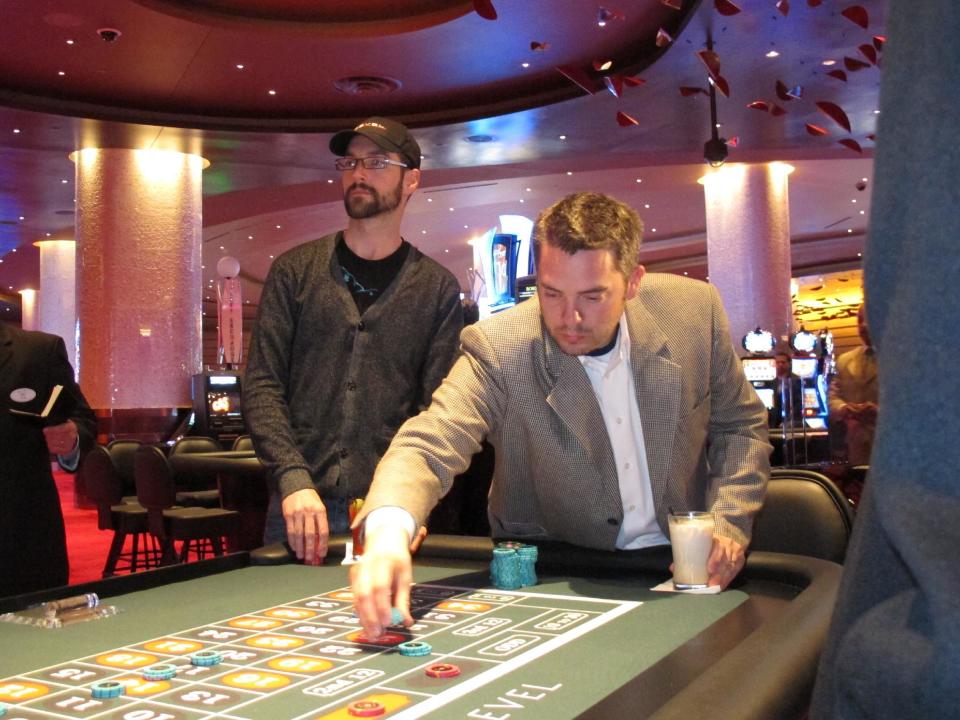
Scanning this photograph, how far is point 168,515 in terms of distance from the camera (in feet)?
17.2

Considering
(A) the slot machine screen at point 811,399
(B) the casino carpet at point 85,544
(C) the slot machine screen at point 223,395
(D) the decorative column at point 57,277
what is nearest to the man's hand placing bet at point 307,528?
(B) the casino carpet at point 85,544

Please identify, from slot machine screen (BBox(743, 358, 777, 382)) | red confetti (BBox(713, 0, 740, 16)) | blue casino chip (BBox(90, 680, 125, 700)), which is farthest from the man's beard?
slot machine screen (BBox(743, 358, 777, 382))

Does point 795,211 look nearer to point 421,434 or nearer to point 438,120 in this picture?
point 438,120

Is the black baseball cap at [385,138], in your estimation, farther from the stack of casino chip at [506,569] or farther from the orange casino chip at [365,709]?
the orange casino chip at [365,709]

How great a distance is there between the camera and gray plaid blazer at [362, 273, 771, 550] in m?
1.94

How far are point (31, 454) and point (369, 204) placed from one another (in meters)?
1.08

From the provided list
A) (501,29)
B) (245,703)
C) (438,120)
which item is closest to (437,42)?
(501,29)

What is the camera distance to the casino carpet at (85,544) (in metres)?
6.19

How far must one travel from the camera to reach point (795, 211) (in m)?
14.2

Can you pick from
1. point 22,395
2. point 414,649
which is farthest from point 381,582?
point 22,395

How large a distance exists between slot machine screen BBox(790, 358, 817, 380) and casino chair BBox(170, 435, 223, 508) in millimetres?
5184

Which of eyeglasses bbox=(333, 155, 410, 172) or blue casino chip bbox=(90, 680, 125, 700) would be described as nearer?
blue casino chip bbox=(90, 680, 125, 700)

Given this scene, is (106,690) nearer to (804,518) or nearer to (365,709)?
(365,709)

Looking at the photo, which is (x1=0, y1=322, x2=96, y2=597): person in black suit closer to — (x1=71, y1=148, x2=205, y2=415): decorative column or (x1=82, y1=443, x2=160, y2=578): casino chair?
(x1=82, y1=443, x2=160, y2=578): casino chair
